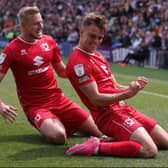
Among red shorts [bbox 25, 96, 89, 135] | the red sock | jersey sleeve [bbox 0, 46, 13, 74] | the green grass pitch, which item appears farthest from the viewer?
red shorts [bbox 25, 96, 89, 135]

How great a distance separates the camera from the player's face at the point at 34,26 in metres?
7.18

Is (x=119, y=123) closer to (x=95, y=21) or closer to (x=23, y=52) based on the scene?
(x=95, y=21)

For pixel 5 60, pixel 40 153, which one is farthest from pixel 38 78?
pixel 40 153

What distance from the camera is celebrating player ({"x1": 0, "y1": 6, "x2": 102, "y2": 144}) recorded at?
720cm

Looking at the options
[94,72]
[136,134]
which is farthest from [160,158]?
[94,72]

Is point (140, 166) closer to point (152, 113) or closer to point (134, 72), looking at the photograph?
point (152, 113)

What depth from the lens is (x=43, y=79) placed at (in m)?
7.49

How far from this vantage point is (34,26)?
721cm

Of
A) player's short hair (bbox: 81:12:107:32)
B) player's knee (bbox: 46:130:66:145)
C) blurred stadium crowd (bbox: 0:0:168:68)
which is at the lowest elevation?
blurred stadium crowd (bbox: 0:0:168:68)

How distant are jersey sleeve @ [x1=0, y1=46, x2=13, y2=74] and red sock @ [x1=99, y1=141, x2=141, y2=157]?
1.83m

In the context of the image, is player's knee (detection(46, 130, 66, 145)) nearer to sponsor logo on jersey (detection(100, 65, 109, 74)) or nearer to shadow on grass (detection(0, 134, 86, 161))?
shadow on grass (detection(0, 134, 86, 161))

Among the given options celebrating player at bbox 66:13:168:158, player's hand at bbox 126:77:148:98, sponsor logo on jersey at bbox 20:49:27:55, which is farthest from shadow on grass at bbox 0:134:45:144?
player's hand at bbox 126:77:148:98

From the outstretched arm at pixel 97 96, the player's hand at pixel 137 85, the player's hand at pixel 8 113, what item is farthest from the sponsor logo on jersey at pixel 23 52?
the player's hand at pixel 137 85

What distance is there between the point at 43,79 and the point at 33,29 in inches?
30.0
